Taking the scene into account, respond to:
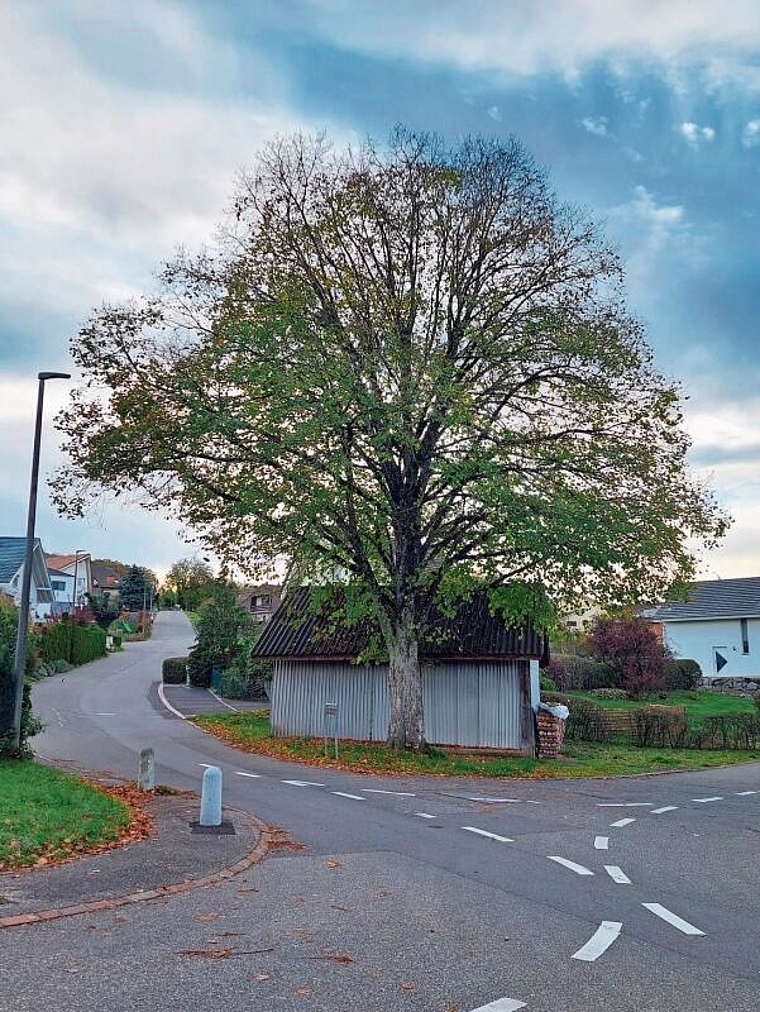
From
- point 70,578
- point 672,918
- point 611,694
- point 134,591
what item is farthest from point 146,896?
point 134,591

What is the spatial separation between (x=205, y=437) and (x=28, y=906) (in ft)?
47.0

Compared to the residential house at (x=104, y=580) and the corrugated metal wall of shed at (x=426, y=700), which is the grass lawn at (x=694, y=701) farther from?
the residential house at (x=104, y=580)

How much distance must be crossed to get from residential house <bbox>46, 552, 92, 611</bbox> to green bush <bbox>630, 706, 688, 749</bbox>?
73452 millimetres

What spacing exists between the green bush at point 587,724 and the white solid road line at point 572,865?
21.2 meters

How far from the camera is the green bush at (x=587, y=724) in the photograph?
31.2 meters

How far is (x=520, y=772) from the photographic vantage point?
2183 centimetres

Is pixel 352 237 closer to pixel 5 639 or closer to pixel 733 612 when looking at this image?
pixel 5 639

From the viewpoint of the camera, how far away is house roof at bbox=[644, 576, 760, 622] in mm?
55166

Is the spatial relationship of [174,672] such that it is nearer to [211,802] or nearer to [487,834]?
[211,802]

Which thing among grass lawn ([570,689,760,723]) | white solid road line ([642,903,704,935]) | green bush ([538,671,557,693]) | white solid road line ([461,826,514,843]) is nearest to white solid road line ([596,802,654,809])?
white solid road line ([461,826,514,843])

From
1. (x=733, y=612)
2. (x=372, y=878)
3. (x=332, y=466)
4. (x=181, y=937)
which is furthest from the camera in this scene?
(x=733, y=612)

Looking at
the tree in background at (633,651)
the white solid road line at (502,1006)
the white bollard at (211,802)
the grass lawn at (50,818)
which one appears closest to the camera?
the white solid road line at (502,1006)

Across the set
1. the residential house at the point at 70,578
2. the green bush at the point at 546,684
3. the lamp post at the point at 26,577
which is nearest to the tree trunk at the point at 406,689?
the lamp post at the point at 26,577

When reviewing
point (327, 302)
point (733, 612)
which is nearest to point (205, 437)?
point (327, 302)
